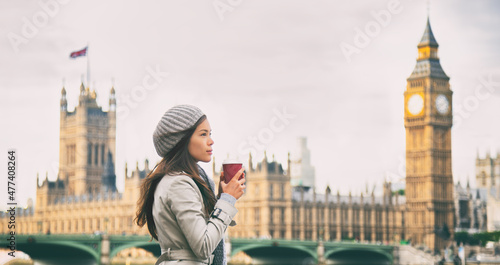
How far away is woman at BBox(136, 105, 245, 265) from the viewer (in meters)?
4.00

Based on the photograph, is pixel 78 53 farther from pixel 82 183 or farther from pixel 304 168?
pixel 304 168

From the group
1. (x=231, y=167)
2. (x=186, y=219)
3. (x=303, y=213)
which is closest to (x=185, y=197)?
(x=186, y=219)

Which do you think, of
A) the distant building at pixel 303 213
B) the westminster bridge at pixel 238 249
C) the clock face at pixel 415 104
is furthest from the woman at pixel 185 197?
the clock face at pixel 415 104

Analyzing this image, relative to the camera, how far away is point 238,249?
56406mm

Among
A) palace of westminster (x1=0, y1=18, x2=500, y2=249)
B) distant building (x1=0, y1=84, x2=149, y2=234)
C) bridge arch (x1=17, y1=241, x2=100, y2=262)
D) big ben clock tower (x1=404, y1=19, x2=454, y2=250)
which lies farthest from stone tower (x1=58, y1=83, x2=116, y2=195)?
bridge arch (x1=17, y1=241, x2=100, y2=262)

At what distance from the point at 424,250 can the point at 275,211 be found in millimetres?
13953

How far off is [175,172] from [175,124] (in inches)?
8.5

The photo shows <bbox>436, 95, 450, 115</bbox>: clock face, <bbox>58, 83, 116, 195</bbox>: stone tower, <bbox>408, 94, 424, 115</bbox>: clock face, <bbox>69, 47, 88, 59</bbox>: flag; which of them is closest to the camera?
<bbox>69, 47, 88, 59</bbox>: flag

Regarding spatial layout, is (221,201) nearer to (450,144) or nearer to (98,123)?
(450,144)

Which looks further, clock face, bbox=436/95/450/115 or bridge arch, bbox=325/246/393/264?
→ clock face, bbox=436/95/450/115

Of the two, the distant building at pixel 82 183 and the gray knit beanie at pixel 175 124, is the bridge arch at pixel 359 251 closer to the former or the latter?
the distant building at pixel 82 183

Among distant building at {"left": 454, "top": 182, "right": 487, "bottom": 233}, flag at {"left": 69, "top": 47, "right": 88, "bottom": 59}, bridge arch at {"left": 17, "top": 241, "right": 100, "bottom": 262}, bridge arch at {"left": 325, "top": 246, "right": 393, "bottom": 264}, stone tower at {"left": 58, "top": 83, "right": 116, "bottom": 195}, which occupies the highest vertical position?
flag at {"left": 69, "top": 47, "right": 88, "bottom": 59}

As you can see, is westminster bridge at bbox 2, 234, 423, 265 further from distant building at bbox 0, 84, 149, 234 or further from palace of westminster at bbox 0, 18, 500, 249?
distant building at bbox 0, 84, 149, 234

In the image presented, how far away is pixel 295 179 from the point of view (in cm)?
15662
